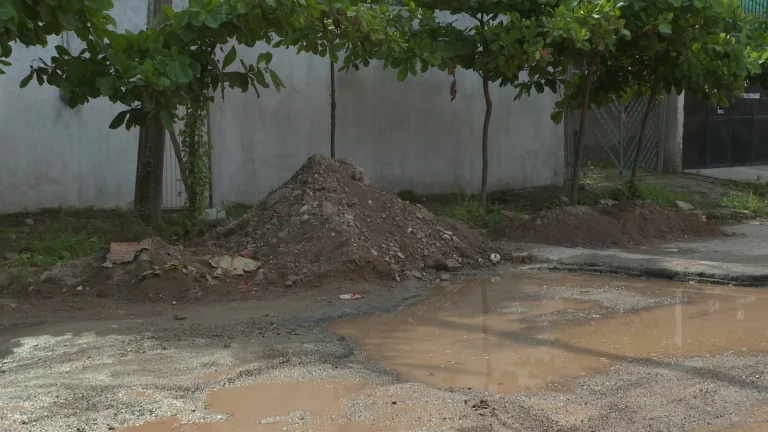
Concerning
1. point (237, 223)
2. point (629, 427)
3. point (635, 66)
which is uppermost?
point (635, 66)

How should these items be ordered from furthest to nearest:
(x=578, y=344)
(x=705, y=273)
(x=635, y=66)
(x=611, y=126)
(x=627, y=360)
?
1. (x=611, y=126)
2. (x=635, y=66)
3. (x=705, y=273)
4. (x=578, y=344)
5. (x=627, y=360)

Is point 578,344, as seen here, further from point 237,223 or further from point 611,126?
point 611,126

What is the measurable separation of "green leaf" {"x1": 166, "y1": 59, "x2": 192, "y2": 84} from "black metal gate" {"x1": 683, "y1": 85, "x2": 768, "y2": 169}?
41.9ft

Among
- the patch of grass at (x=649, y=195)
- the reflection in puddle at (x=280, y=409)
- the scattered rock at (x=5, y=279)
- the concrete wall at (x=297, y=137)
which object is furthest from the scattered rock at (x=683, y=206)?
the scattered rock at (x=5, y=279)

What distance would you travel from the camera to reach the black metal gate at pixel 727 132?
1720cm

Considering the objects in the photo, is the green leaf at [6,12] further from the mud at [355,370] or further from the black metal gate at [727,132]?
the black metal gate at [727,132]

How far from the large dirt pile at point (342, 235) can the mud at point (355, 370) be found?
1.62 feet

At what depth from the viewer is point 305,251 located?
7.54 meters

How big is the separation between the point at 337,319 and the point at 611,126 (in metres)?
11.1

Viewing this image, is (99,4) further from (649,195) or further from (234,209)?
(649,195)

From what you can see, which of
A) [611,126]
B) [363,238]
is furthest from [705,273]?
[611,126]

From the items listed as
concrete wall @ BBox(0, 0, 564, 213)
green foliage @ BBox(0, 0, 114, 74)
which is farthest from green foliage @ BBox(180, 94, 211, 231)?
green foliage @ BBox(0, 0, 114, 74)

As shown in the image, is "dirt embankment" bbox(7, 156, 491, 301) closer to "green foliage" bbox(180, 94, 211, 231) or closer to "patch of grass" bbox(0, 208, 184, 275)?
"green foliage" bbox(180, 94, 211, 231)

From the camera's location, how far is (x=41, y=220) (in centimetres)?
960
